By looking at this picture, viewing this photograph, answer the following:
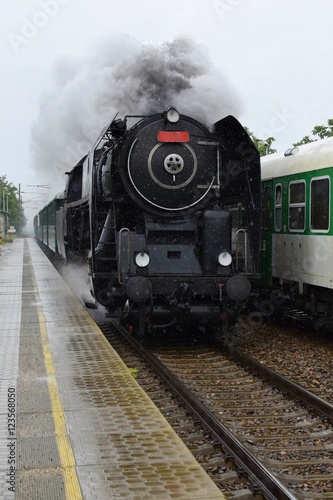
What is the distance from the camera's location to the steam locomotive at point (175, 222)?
9398 mm

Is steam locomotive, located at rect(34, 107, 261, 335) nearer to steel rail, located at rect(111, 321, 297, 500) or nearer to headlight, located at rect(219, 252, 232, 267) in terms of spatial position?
headlight, located at rect(219, 252, 232, 267)

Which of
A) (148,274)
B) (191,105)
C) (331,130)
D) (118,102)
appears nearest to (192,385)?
(148,274)

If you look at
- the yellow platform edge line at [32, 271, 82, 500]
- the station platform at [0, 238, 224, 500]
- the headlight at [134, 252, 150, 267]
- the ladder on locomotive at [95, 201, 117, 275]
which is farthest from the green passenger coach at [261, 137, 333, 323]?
the yellow platform edge line at [32, 271, 82, 500]

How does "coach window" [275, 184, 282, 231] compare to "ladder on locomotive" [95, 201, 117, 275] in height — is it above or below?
above

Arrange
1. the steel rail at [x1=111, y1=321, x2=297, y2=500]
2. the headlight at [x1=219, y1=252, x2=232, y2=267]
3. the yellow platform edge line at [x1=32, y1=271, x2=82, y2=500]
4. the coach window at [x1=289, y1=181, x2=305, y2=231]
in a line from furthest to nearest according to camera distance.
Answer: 1. the coach window at [x1=289, y1=181, x2=305, y2=231]
2. the headlight at [x1=219, y1=252, x2=232, y2=267]
3. the steel rail at [x1=111, y1=321, x2=297, y2=500]
4. the yellow platform edge line at [x1=32, y1=271, x2=82, y2=500]

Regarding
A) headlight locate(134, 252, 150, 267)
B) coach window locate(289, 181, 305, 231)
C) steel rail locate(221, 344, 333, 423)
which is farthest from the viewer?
coach window locate(289, 181, 305, 231)

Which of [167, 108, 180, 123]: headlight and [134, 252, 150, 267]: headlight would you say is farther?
[167, 108, 180, 123]: headlight

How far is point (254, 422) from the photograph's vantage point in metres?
6.46

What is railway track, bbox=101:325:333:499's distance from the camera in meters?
4.95

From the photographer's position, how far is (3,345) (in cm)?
893

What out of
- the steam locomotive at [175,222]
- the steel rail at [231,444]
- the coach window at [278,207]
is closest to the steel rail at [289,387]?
the steam locomotive at [175,222]

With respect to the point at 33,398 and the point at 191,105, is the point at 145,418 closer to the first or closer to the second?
the point at 33,398

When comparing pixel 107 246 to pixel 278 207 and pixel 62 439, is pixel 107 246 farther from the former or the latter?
pixel 62 439

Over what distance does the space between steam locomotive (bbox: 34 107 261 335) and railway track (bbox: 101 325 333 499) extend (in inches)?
30.3
